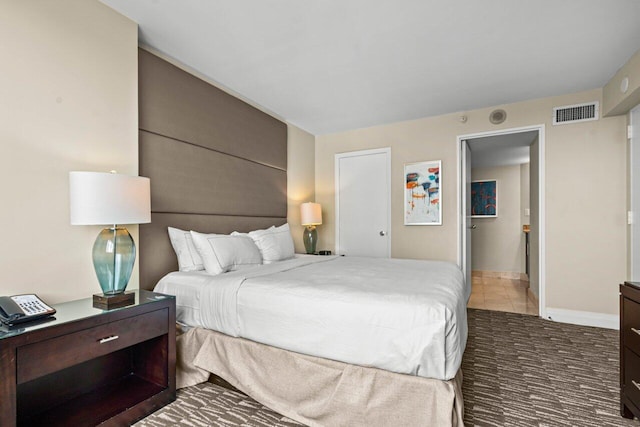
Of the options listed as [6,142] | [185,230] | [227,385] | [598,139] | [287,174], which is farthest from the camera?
[287,174]

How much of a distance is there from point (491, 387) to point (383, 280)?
1.03 m

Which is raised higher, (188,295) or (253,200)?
(253,200)

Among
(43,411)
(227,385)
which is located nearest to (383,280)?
(227,385)

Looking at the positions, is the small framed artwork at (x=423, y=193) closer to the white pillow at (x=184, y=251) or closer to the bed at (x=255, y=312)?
the bed at (x=255, y=312)

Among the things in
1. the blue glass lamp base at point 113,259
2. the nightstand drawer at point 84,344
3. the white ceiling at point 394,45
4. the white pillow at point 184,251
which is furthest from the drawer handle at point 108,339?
the white ceiling at point 394,45

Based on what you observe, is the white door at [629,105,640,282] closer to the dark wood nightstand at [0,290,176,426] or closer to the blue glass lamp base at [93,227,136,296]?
the dark wood nightstand at [0,290,176,426]

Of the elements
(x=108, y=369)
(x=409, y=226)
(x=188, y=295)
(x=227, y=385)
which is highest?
(x=409, y=226)

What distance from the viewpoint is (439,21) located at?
2186 millimetres

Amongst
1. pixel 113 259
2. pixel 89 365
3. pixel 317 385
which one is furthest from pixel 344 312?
pixel 89 365

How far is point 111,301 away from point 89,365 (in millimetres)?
569

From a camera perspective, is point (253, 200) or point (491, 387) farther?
point (253, 200)

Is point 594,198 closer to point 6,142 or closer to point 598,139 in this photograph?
point 598,139

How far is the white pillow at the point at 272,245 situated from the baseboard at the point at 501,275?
4803mm

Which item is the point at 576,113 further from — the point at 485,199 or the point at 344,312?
the point at 344,312
